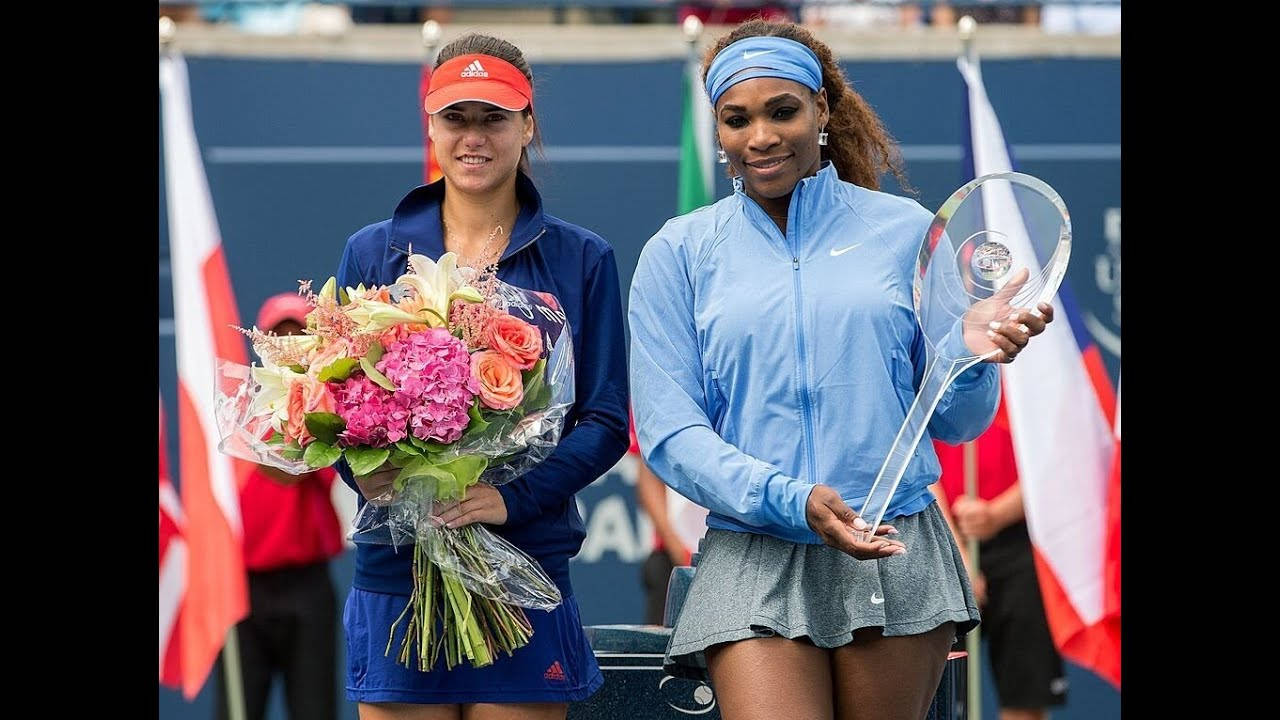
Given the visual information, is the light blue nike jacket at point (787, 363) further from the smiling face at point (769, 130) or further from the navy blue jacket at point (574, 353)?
the navy blue jacket at point (574, 353)

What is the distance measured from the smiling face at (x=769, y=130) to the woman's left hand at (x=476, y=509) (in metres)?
0.84

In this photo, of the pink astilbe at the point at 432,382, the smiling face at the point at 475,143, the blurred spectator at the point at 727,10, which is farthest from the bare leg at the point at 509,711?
the blurred spectator at the point at 727,10

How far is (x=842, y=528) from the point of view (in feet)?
9.66

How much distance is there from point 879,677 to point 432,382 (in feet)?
3.41

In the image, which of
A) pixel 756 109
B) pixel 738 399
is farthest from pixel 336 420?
pixel 756 109

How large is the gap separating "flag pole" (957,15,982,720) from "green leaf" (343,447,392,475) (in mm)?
3778

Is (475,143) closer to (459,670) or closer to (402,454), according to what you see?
(402,454)

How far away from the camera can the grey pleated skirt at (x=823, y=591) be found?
306 centimetres

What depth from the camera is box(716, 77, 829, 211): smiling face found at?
3213 mm

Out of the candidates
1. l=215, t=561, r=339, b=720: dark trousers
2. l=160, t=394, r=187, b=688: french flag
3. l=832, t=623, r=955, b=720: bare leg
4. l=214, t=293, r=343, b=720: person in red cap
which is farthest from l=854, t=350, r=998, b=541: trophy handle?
l=160, t=394, r=187, b=688: french flag

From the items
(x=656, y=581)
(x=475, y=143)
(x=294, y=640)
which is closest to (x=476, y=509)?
(x=475, y=143)

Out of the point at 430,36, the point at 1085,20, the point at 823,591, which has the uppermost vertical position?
the point at 1085,20

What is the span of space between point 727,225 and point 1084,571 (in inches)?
142

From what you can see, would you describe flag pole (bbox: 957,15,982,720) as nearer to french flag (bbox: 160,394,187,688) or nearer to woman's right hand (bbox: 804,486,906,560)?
french flag (bbox: 160,394,187,688)
